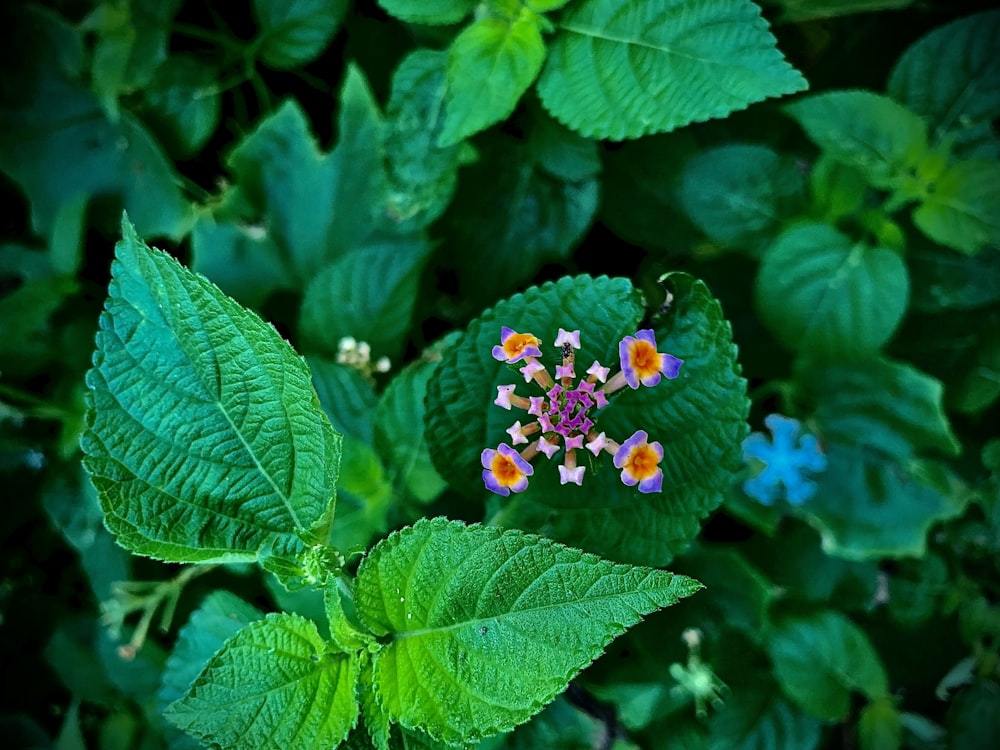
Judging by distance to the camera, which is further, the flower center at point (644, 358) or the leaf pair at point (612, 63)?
the leaf pair at point (612, 63)

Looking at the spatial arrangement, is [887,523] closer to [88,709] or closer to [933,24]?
[933,24]

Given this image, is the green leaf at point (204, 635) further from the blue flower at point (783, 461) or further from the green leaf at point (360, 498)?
the blue flower at point (783, 461)

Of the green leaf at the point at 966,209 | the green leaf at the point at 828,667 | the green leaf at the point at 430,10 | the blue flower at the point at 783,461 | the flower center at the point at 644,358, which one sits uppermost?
the green leaf at the point at 430,10

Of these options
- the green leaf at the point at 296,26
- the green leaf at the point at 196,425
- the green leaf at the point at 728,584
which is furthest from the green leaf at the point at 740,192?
the green leaf at the point at 196,425

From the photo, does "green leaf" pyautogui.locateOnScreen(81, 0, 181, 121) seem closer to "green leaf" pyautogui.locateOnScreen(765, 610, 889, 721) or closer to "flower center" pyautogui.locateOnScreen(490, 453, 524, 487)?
"flower center" pyautogui.locateOnScreen(490, 453, 524, 487)

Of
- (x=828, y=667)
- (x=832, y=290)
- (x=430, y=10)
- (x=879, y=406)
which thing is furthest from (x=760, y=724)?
(x=430, y=10)

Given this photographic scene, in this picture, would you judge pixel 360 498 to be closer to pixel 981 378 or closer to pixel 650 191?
pixel 650 191

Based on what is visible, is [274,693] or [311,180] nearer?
[274,693]

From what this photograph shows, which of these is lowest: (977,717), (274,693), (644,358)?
(977,717)

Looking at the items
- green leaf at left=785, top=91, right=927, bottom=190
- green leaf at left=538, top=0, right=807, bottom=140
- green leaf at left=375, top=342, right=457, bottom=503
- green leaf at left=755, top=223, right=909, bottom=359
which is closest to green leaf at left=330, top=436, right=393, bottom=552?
green leaf at left=375, top=342, right=457, bottom=503
